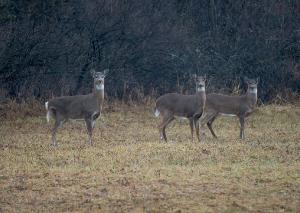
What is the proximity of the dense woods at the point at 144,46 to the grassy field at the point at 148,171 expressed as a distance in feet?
13.1

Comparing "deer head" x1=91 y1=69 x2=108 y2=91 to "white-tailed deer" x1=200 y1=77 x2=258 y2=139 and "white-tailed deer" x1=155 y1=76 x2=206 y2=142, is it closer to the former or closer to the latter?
"white-tailed deer" x1=155 y1=76 x2=206 y2=142

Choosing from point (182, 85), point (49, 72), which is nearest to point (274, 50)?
point (182, 85)

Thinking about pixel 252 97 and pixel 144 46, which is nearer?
pixel 252 97

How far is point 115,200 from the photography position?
10070mm

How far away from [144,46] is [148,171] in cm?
1243

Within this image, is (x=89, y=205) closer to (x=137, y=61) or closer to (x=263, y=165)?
(x=263, y=165)

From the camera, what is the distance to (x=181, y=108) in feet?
53.1

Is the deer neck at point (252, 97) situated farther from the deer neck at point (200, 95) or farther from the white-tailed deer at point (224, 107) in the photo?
the deer neck at point (200, 95)

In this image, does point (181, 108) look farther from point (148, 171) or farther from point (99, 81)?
point (148, 171)

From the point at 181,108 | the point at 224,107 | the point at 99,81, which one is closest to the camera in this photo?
the point at 99,81

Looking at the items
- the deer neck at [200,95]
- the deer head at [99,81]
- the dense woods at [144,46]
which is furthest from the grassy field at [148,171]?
the dense woods at [144,46]

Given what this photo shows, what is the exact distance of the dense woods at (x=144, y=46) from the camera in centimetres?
2159

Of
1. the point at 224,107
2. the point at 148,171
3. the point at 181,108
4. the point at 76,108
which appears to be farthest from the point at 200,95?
the point at 148,171

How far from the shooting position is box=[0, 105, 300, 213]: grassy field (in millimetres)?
9914
